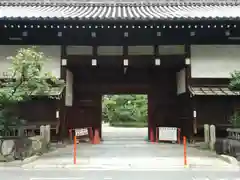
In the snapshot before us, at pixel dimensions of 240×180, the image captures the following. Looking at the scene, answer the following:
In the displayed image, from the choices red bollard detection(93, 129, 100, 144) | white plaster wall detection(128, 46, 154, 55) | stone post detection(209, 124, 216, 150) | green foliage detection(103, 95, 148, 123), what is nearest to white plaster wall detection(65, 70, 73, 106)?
red bollard detection(93, 129, 100, 144)

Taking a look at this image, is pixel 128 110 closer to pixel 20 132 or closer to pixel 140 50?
pixel 140 50

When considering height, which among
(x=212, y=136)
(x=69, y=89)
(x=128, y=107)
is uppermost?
(x=69, y=89)

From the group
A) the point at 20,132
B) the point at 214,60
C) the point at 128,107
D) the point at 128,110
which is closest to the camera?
the point at 20,132

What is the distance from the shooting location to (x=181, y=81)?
17.0 m

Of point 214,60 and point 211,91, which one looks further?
point 214,60

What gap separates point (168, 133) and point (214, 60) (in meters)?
4.94

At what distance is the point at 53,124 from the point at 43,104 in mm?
1167

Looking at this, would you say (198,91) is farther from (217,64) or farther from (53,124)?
(53,124)

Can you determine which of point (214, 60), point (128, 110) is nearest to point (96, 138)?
point (214, 60)

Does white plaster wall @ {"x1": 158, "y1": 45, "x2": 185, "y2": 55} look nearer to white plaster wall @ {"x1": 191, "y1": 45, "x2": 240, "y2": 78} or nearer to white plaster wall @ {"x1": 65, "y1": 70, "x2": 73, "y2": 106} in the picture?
white plaster wall @ {"x1": 191, "y1": 45, "x2": 240, "y2": 78}

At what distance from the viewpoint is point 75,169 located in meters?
9.34

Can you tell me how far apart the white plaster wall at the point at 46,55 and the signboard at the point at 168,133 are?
6787 millimetres

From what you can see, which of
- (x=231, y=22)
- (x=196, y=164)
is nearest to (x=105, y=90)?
(x=231, y=22)

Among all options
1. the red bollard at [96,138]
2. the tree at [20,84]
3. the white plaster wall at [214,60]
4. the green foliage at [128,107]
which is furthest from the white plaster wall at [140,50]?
the green foliage at [128,107]
